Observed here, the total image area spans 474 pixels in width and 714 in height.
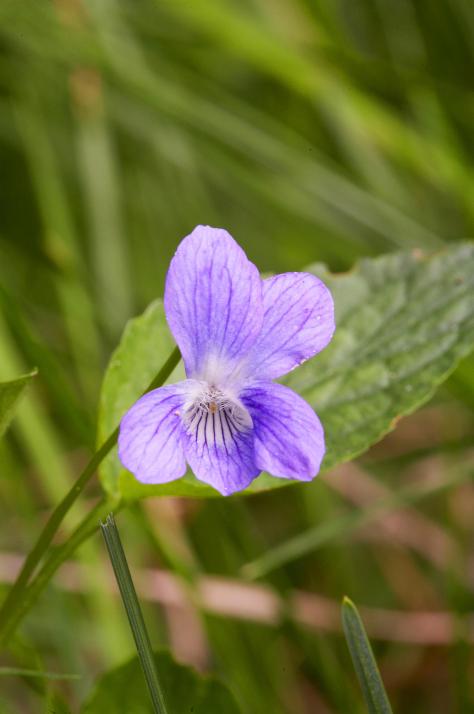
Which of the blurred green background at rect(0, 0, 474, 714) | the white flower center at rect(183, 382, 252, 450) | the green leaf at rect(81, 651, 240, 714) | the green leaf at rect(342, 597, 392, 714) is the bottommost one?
the green leaf at rect(342, 597, 392, 714)

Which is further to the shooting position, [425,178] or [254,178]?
[425,178]

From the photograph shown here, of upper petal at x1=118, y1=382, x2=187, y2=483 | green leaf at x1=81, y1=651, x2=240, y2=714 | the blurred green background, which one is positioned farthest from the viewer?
the blurred green background

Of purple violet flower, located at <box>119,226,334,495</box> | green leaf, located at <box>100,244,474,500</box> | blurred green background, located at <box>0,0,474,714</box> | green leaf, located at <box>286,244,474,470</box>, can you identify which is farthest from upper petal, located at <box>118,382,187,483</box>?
blurred green background, located at <box>0,0,474,714</box>

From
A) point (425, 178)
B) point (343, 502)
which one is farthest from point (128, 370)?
point (425, 178)

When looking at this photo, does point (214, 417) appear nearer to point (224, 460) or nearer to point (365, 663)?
point (224, 460)

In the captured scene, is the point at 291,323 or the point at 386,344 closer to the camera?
the point at 291,323

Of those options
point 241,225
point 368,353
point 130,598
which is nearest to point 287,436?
point 130,598

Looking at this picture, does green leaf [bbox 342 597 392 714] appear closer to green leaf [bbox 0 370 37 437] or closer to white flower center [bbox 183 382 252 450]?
Answer: white flower center [bbox 183 382 252 450]

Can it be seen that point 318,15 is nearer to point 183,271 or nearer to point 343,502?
point 343,502
